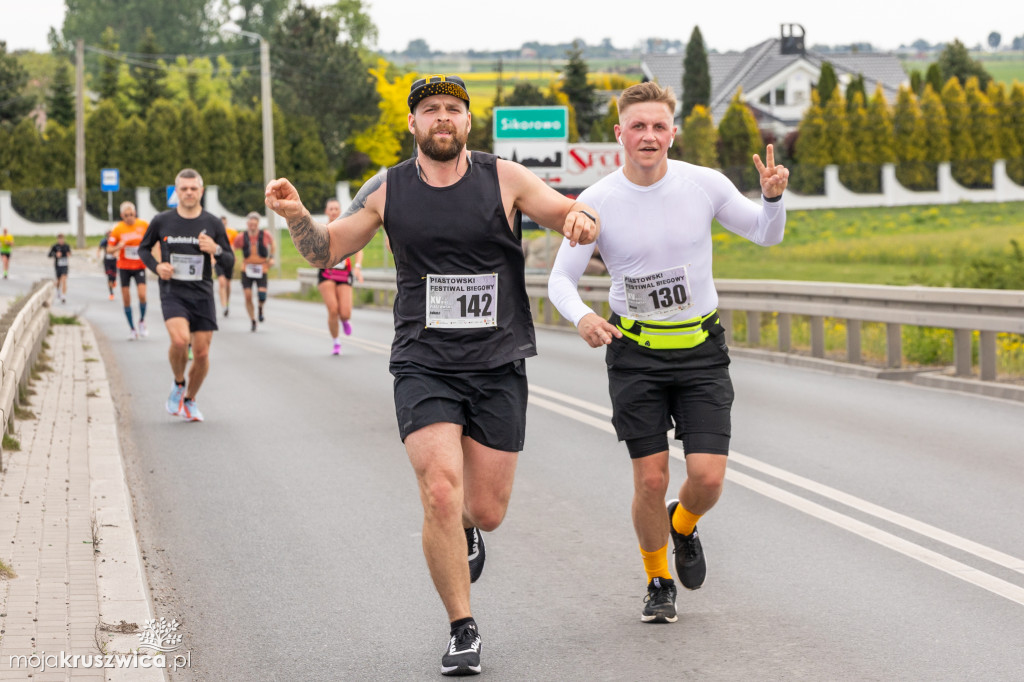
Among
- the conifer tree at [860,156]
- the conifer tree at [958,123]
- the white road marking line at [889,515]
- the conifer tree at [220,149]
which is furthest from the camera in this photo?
the conifer tree at [220,149]

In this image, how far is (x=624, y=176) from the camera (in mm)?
5949

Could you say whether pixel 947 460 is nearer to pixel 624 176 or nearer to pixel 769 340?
pixel 624 176

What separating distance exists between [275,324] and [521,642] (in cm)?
2157

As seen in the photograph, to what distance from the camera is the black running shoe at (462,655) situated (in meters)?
5.09

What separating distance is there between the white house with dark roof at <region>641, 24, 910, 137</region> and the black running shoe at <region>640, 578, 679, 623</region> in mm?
89193

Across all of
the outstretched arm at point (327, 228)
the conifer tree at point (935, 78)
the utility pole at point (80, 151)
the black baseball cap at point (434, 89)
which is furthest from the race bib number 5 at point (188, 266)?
the conifer tree at point (935, 78)

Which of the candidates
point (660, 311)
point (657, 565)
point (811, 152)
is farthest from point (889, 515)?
point (811, 152)

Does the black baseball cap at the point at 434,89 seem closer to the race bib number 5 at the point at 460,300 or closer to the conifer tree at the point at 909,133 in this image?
the race bib number 5 at the point at 460,300

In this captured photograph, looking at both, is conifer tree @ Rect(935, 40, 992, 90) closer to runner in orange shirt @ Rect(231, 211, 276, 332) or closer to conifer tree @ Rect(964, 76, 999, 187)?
conifer tree @ Rect(964, 76, 999, 187)

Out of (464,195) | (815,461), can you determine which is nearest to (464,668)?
(464,195)

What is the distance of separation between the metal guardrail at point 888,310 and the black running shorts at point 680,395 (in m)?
7.23

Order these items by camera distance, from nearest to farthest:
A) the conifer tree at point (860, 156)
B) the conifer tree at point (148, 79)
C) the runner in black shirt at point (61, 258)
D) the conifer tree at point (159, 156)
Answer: the runner in black shirt at point (61, 258), the conifer tree at point (860, 156), the conifer tree at point (159, 156), the conifer tree at point (148, 79)

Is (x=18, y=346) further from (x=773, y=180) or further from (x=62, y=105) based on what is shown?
(x=62, y=105)

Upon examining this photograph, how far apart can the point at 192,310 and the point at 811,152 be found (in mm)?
66376
